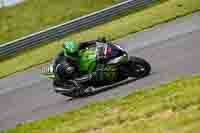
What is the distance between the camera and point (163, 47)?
18953 mm

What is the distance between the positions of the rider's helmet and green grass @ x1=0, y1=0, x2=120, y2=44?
1230cm

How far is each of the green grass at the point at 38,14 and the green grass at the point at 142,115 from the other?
15.3m

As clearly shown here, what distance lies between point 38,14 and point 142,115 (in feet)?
64.4

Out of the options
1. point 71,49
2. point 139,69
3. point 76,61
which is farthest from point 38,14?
point 139,69

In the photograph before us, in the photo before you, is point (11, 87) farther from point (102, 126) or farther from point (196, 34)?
point (102, 126)

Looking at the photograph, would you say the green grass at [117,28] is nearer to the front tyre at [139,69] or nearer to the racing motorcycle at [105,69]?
the racing motorcycle at [105,69]

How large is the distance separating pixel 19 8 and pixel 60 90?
1509 cm

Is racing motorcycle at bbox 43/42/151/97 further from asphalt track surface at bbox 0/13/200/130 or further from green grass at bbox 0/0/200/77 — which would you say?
green grass at bbox 0/0/200/77

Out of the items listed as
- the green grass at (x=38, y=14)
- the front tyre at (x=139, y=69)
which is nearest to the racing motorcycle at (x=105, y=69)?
the front tyre at (x=139, y=69)

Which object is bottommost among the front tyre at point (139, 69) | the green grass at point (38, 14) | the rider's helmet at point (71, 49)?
the green grass at point (38, 14)

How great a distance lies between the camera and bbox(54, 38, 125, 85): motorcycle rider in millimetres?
15320

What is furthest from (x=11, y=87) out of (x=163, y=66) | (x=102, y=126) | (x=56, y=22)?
(x=102, y=126)

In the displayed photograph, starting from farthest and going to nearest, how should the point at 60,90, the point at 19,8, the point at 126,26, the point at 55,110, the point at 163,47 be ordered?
the point at 19,8, the point at 126,26, the point at 163,47, the point at 60,90, the point at 55,110

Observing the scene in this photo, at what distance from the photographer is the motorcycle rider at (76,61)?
15.3m
